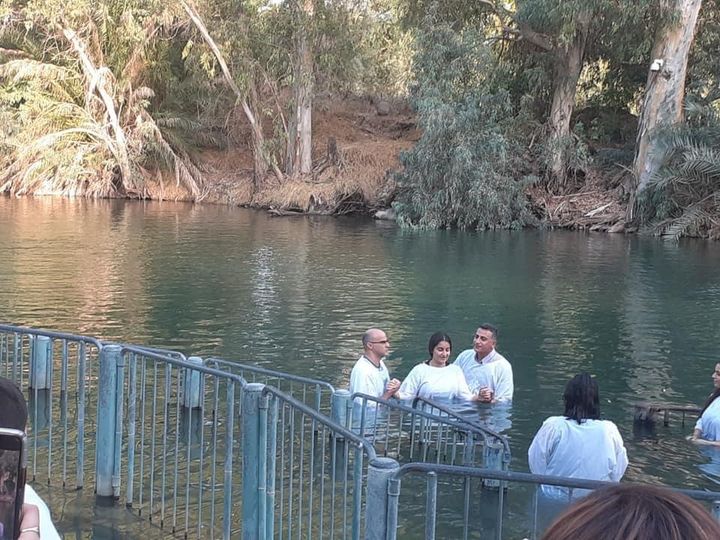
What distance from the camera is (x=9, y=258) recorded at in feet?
73.5

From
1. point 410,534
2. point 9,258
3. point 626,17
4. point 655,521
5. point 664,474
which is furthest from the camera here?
point 626,17

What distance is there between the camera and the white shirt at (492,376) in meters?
9.49

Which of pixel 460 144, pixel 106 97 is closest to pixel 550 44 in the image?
pixel 460 144

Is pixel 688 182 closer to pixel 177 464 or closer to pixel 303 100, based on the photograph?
pixel 303 100

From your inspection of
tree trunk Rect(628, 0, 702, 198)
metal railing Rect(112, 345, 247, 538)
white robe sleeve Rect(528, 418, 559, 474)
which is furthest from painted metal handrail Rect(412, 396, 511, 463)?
tree trunk Rect(628, 0, 702, 198)

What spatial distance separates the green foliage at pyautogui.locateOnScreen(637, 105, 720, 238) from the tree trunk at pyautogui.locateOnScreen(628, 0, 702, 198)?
0.56 meters

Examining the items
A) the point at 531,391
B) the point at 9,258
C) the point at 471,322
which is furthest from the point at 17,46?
the point at 531,391

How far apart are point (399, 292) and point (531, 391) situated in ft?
25.8

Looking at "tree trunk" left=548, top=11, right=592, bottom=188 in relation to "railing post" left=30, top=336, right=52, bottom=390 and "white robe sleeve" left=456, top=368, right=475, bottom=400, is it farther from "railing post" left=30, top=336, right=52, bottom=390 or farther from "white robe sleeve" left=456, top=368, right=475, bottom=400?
"railing post" left=30, top=336, right=52, bottom=390

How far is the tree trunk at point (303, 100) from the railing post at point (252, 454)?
3768 centimetres

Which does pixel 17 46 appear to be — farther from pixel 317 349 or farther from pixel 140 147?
pixel 317 349

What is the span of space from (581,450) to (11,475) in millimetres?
4968

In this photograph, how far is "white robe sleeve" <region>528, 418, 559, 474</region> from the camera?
21.4 ft

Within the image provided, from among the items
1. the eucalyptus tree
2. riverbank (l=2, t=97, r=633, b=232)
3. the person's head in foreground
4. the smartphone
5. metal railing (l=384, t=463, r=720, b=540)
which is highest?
the eucalyptus tree
